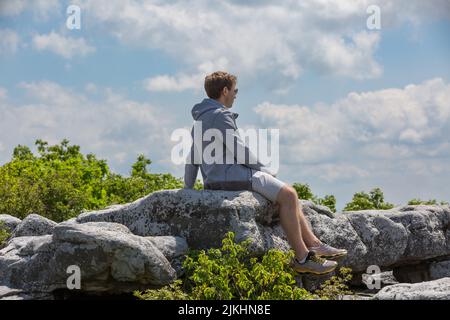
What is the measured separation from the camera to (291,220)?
370 inches

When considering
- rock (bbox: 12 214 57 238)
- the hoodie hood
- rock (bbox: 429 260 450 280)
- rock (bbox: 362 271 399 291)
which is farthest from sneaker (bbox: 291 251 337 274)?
rock (bbox: 429 260 450 280)

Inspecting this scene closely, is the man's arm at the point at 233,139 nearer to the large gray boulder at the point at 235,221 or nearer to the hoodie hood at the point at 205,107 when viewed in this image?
Answer: the hoodie hood at the point at 205,107

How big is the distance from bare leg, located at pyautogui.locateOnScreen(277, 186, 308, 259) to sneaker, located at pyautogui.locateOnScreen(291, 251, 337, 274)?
0.09 meters

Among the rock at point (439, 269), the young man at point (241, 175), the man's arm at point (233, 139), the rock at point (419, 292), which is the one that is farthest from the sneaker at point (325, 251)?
the rock at point (439, 269)

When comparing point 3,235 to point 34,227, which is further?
point 3,235

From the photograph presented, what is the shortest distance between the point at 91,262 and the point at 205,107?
9.30 ft

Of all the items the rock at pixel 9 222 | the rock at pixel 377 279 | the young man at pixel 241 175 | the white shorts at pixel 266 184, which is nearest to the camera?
the young man at pixel 241 175

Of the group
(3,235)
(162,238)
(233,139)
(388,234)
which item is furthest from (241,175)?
(3,235)

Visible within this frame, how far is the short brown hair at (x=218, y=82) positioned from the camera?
9844 millimetres

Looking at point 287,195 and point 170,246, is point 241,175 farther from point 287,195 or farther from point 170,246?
point 170,246

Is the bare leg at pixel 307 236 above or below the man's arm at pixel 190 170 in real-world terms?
below
